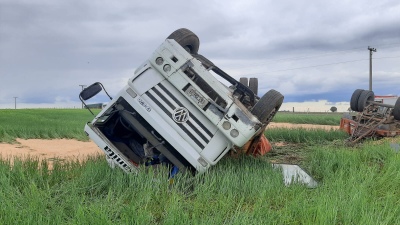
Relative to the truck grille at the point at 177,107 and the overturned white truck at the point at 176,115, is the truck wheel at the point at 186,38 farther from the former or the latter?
the truck grille at the point at 177,107

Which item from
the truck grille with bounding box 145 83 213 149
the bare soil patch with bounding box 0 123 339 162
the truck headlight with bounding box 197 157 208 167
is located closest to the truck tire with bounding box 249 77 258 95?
the truck grille with bounding box 145 83 213 149

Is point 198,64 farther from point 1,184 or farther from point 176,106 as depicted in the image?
point 1,184

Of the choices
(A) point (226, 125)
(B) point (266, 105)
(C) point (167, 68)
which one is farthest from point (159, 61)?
(B) point (266, 105)

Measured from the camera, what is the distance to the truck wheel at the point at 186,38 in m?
6.41

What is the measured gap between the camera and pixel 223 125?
5262 millimetres

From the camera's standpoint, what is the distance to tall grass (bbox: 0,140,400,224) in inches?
147

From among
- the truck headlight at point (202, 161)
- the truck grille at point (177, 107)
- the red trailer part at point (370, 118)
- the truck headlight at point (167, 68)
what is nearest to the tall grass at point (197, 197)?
the truck headlight at point (202, 161)

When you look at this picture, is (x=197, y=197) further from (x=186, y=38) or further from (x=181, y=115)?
(x=186, y=38)

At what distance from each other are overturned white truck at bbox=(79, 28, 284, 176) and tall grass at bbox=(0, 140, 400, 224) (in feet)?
1.07

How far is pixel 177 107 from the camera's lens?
5.44 metres

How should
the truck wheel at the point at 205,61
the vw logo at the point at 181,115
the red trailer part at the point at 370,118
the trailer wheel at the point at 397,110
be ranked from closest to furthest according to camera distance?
the vw logo at the point at 181,115
the truck wheel at the point at 205,61
the trailer wheel at the point at 397,110
the red trailer part at the point at 370,118

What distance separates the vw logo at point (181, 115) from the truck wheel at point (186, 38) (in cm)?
141

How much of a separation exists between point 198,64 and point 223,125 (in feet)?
2.87

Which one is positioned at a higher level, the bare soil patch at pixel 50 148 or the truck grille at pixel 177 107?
the truck grille at pixel 177 107
